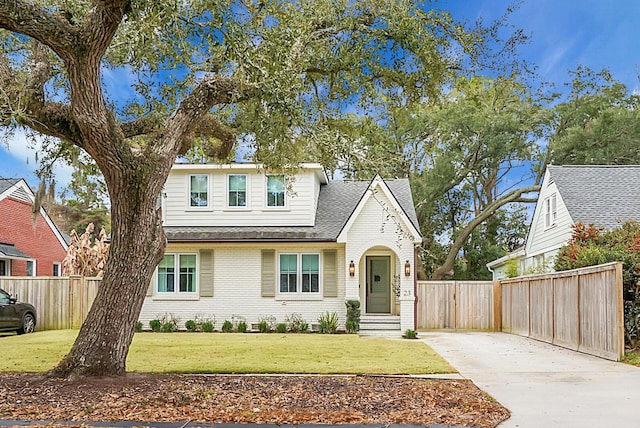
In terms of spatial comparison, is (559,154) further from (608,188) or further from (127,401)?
(127,401)

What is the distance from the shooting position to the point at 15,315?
61.6 feet

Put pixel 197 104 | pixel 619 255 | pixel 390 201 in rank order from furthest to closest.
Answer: pixel 390 201 < pixel 619 255 < pixel 197 104

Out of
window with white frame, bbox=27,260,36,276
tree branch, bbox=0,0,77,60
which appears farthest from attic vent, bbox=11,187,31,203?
tree branch, bbox=0,0,77,60

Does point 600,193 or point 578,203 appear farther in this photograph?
point 600,193

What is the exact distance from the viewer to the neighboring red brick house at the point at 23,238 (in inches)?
974

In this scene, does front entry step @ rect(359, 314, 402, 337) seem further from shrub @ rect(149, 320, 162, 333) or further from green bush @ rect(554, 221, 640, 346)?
shrub @ rect(149, 320, 162, 333)

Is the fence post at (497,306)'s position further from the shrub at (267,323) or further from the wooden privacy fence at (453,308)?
the shrub at (267,323)

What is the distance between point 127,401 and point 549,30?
778 inches

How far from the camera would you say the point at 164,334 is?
63.7ft

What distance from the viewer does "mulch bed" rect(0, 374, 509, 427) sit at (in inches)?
281

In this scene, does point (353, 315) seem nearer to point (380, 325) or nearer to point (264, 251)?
point (380, 325)

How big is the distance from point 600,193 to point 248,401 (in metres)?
16.5

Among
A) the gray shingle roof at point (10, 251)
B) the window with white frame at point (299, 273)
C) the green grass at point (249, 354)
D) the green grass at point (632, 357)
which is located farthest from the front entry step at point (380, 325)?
the gray shingle roof at point (10, 251)

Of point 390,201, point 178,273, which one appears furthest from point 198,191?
A: point 390,201
